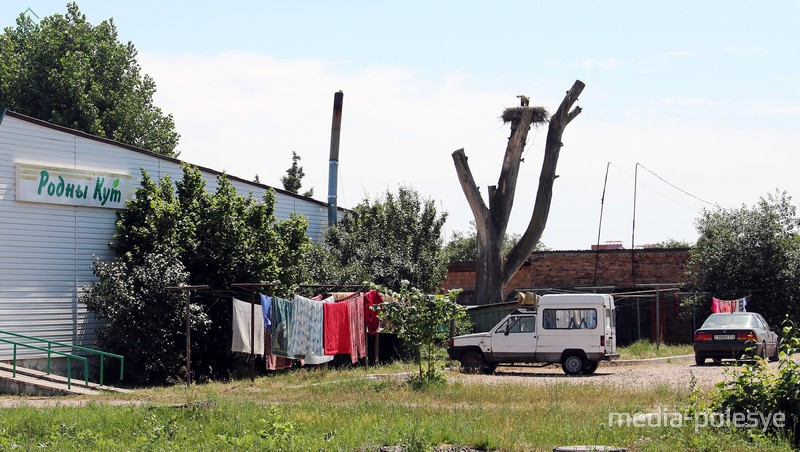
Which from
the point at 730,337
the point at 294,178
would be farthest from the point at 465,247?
the point at 730,337

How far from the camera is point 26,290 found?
73.5 feet

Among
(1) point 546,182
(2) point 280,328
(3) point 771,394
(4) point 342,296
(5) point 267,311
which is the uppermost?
(1) point 546,182

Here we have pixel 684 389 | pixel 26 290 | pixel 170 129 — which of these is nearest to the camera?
pixel 684 389

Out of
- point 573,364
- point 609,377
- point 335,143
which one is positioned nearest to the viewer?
point 609,377

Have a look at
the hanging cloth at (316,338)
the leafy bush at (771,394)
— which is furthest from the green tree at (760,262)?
the leafy bush at (771,394)

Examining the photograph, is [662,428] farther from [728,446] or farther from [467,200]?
[467,200]

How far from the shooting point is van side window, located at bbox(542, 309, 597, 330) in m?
24.2

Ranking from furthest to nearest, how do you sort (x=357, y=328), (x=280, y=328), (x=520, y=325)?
(x=520, y=325) < (x=357, y=328) < (x=280, y=328)

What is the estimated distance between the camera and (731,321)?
1036 inches

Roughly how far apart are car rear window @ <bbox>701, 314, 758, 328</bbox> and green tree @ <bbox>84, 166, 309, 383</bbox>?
1189 cm

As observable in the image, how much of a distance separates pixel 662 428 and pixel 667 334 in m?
26.3

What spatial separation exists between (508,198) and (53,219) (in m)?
17.3

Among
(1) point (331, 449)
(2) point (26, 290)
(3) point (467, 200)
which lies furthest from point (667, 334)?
(1) point (331, 449)

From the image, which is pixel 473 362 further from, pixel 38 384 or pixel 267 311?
pixel 38 384
